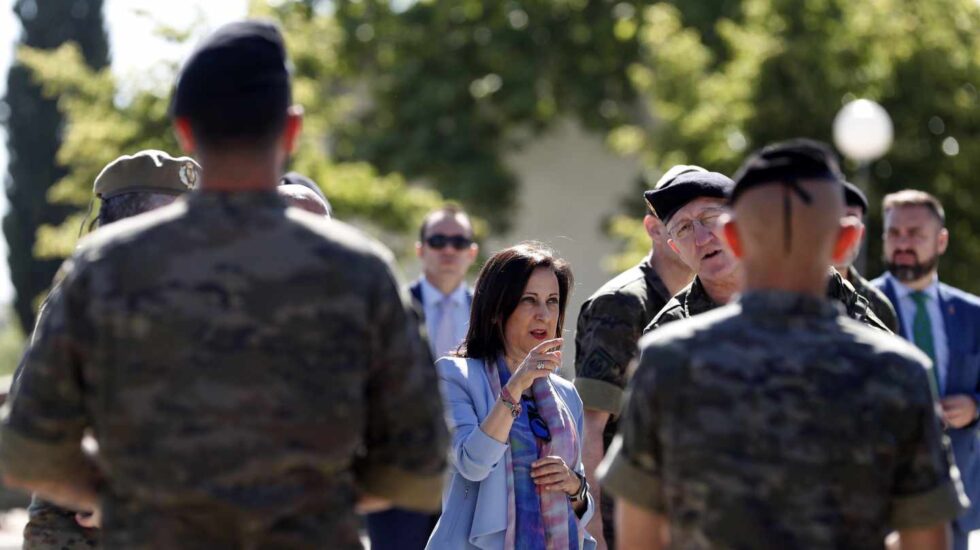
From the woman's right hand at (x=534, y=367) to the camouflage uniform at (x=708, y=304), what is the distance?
1.08ft

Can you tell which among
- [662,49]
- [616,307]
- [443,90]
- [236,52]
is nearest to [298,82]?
[662,49]

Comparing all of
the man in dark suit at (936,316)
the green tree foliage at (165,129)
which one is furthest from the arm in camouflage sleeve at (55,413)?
the green tree foliage at (165,129)

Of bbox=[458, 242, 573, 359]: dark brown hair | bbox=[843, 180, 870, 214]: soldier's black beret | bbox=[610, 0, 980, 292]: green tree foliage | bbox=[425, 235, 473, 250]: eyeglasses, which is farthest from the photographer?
bbox=[610, 0, 980, 292]: green tree foliage

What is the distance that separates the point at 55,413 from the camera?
306 cm

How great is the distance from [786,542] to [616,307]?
8.22 feet

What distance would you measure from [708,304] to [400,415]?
85.7 inches

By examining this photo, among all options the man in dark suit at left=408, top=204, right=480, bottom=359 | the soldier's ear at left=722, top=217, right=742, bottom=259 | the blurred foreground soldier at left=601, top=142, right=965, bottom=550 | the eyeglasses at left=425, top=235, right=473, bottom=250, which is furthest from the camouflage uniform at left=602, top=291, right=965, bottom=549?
the eyeglasses at left=425, top=235, right=473, bottom=250

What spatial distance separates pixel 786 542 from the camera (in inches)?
120

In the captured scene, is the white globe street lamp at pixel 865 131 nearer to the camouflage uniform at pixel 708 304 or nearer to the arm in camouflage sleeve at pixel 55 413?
the camouflage uniform at pixel 708 304

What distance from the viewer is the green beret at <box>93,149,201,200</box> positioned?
16.0 feet

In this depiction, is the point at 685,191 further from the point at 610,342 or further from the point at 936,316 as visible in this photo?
the point at 936,316

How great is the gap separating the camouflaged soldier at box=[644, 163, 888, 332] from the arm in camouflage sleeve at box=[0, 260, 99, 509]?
92.8 inches

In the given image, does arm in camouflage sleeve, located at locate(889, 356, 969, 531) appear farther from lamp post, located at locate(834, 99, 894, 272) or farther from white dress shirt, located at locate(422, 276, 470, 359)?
lamp post, located at locate(834, 99, 894, 272)

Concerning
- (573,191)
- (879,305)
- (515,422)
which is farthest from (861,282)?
(573,191)
